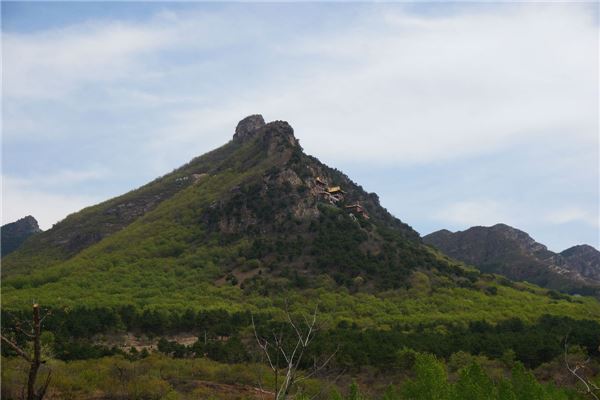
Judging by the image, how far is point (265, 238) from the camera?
116875mm

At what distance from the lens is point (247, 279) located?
102125mm

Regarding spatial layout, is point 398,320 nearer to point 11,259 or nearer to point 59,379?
point 59,379

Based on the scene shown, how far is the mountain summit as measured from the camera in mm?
105938

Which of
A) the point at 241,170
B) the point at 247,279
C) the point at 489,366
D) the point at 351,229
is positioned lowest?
the point at 489,366

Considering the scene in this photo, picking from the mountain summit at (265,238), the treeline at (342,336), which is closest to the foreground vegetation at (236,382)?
the treeline at (342,336)

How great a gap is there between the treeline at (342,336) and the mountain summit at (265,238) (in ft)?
77.8

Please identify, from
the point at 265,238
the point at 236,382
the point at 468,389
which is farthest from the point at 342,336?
the point at 265,238

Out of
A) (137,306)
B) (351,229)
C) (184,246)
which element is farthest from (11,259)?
(351,229)

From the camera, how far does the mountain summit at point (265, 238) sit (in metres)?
106

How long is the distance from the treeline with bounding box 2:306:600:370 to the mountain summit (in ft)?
77.8

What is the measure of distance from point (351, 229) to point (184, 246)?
36639 mm

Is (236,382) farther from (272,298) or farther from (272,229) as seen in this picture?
(272,229)

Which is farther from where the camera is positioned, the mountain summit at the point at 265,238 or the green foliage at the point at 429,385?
the mountain summit at the point at 265,238

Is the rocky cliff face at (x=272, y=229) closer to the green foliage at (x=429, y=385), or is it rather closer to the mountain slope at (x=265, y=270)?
the mountain slope at (x=265, y=270)
